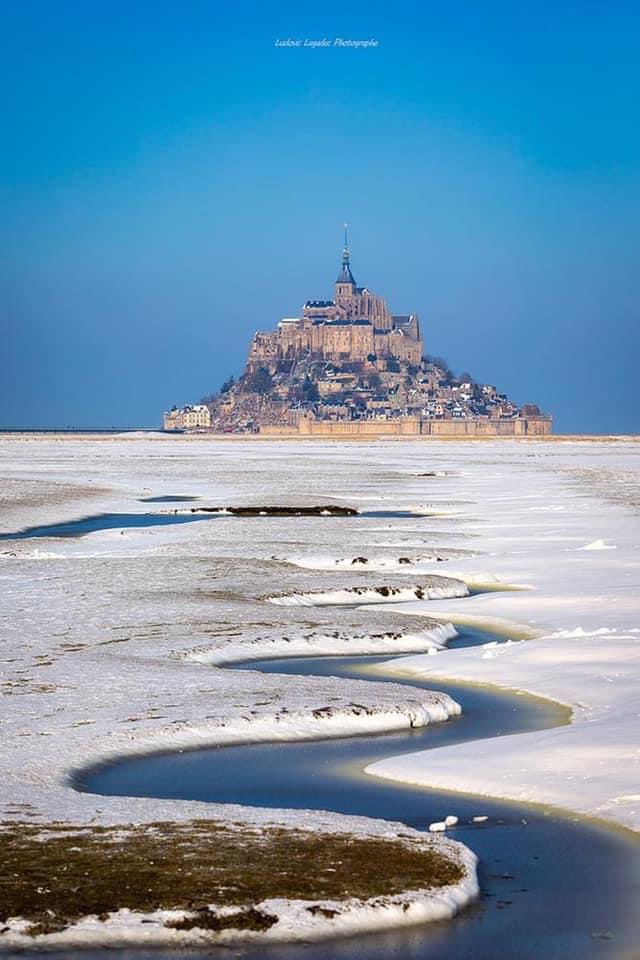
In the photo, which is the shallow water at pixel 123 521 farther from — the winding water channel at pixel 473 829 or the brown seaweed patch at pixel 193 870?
the brown seaweed patch at pixel 193 870

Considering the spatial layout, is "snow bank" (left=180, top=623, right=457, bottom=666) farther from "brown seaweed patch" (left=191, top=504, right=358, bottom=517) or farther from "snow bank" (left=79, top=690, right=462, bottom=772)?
"brown seaweed patch" (left=191, top=504, right=358, bottom=517)

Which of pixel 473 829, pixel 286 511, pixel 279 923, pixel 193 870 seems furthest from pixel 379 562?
pixel 279 923

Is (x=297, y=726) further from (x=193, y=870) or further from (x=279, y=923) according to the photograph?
(x=279, y=923)

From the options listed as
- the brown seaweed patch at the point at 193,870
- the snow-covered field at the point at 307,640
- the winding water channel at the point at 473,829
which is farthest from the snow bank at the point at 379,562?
the brown seaweed patch at the point at 193,870

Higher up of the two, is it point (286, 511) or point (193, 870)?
point (286, 511)

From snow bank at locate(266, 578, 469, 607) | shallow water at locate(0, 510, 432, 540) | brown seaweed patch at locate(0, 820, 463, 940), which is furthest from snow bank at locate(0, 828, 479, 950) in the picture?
shallow water at locate(0, 510, 432, 540)

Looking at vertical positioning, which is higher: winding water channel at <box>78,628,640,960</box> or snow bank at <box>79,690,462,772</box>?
snow bank at <box>79,690,462,772</box>

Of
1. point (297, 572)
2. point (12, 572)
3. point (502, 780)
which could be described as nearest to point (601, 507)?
point (297, 572)
